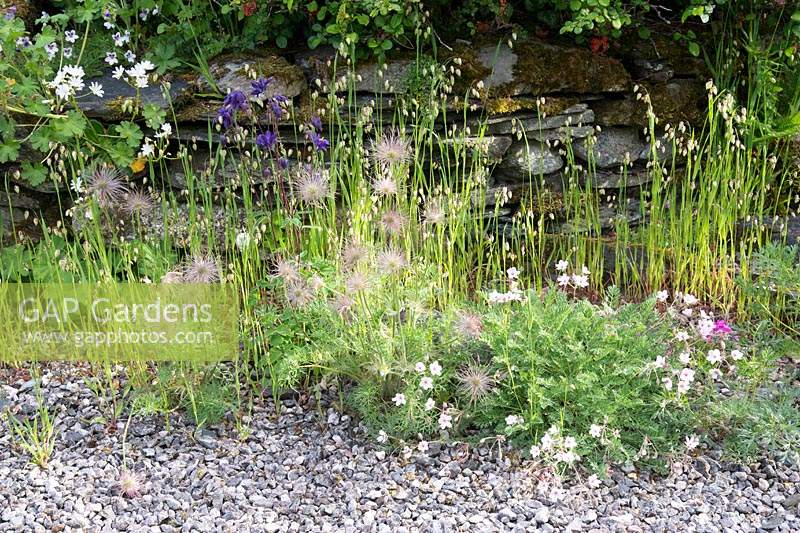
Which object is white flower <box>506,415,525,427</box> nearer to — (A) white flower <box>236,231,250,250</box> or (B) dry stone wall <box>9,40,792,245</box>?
(A) white flower <box>236,231,250,250</box>

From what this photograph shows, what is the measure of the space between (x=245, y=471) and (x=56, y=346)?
1.13 m

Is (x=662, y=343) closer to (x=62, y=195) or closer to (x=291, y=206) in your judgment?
(x=291, y=206)

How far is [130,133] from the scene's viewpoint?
3799 mm

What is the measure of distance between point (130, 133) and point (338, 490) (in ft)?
6.38

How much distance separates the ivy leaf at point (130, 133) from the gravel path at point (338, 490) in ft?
4.43

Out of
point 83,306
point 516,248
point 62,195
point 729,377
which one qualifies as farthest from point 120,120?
point 729,377

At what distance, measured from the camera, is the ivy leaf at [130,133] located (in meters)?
3.79

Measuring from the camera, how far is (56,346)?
3477mm

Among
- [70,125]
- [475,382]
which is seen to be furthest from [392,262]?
[70,125]

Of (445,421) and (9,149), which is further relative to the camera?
(9,149)

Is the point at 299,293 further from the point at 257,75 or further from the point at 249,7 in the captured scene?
the point at 249,7

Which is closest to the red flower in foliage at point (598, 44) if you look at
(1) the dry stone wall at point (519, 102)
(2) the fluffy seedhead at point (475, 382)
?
(1) the dry stone wall at point (519, 102)

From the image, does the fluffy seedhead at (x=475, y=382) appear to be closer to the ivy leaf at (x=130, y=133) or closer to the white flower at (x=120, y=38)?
the ivy leaf at (x=130, y=133)

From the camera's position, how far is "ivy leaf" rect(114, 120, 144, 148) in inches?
149
